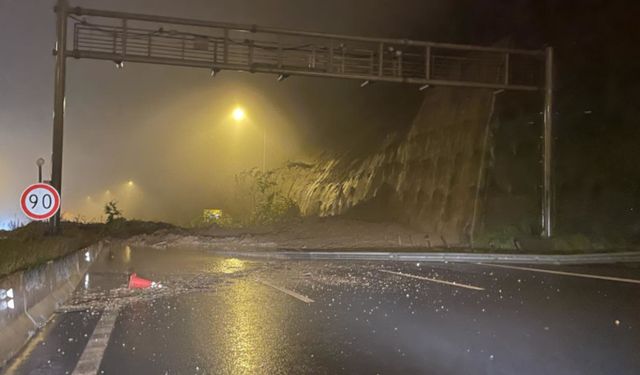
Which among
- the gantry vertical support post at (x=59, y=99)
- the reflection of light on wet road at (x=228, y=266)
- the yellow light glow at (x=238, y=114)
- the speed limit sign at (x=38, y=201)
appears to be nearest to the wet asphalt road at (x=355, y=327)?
the reflection of light on wet road at (x=228, y=266)

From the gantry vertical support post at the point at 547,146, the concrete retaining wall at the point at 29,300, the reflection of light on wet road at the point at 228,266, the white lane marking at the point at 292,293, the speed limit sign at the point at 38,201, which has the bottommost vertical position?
the reflection of light on wet road at the point at 228,266

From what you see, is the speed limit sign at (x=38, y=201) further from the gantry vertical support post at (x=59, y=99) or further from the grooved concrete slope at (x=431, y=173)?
the grooved concrete slope at (x=431, y=173)

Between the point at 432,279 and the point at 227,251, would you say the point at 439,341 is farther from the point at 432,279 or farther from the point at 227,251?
the point at 227,251

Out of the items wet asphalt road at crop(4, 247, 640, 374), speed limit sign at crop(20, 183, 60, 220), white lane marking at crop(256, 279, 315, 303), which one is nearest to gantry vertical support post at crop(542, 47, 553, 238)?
wet asphalt road at crop(4, 247, 640, 374)

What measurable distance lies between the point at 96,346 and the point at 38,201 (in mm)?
7918

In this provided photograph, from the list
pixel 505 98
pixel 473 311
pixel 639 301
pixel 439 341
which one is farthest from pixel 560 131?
pixel 439 341

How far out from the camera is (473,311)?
8836 mm

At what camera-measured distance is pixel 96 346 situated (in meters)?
6.68

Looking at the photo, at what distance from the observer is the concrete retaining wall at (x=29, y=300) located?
6.34 metres

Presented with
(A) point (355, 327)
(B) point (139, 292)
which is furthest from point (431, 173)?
(A) point (355, 327)

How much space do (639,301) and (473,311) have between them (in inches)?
121

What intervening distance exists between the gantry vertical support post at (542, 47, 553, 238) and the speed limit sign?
633 inches

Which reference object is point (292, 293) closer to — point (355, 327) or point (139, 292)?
point (139, 292)

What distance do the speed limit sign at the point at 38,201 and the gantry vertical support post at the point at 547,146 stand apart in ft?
52.7
